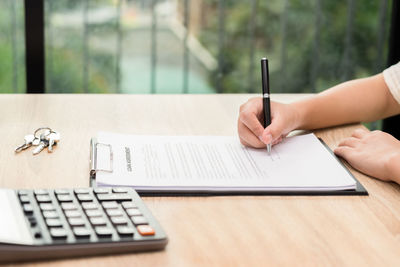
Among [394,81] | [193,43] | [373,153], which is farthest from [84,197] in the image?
[193,43]

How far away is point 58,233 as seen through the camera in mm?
706

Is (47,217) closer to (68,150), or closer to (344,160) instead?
(68,150)

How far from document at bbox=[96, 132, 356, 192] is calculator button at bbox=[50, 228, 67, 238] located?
194mm

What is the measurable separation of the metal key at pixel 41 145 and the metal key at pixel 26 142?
0.05 ft

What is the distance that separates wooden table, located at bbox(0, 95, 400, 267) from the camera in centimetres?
73

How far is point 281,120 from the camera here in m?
1.16

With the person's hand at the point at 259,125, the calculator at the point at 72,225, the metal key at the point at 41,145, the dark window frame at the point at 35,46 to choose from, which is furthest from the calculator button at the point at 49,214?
the dark window frame at the point at 35,46

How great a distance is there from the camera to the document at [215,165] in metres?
0.93

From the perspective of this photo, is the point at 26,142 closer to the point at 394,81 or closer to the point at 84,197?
the point at 84,197

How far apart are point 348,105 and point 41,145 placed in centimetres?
63

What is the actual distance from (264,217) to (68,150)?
0.40 meters

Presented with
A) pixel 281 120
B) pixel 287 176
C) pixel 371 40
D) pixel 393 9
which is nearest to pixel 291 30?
pixel 371 40

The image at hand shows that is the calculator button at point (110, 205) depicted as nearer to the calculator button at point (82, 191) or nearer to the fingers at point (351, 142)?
the calculator button at point (82, 191)

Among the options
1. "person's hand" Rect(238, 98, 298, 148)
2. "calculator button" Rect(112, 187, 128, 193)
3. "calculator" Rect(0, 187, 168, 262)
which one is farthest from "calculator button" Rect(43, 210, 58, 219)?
"person's hand" Rect(238, 98, 298, 148)
